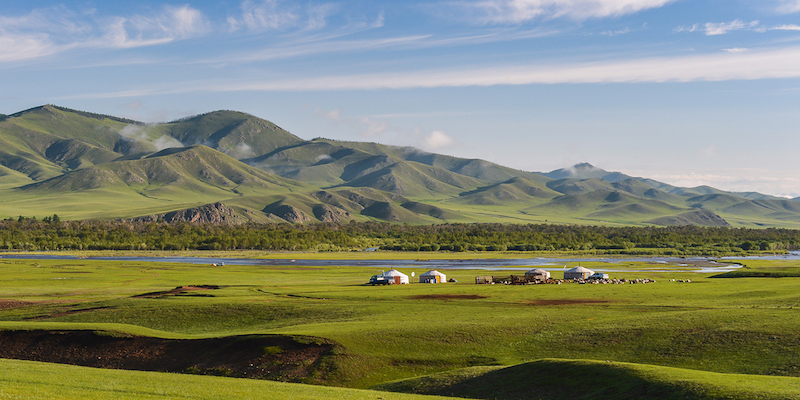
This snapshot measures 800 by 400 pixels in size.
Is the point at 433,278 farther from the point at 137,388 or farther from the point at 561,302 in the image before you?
the point at 137,388

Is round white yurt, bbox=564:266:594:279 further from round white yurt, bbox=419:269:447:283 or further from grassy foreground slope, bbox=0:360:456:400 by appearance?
grassy foreground slope, bbox=0:360:456:400

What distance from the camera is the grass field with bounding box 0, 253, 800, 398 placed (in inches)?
1470

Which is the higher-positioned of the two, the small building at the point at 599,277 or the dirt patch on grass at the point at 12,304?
the small building at the point at 599,277

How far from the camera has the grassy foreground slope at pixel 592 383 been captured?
2677 centimetres

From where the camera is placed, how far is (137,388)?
28.1 metres

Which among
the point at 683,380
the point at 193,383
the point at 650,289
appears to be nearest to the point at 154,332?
the point at 193,383

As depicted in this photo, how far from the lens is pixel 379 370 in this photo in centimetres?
3922

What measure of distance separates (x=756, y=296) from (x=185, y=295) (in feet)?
Result: 196

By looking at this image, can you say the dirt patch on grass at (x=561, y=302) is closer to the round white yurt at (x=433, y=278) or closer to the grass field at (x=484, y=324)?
the grass field at (x=484, y=324)

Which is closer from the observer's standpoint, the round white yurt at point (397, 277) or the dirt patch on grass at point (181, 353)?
the dirt patch on grass at point (181, 353)

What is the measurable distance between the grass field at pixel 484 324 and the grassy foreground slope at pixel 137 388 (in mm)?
788

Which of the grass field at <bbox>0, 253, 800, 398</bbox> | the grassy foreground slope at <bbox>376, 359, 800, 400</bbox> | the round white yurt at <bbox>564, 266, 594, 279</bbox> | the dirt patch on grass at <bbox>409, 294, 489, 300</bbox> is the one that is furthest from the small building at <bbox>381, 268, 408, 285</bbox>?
the grassy foreground slope at <bbox>376, 359, 800, 400</bbox>

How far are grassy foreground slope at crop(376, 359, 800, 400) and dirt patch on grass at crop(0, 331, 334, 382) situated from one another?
23.7 ft

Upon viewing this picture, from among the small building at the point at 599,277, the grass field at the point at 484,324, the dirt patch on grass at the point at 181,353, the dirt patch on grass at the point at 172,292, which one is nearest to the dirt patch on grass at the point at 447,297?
the grass field at the point at 484,324
